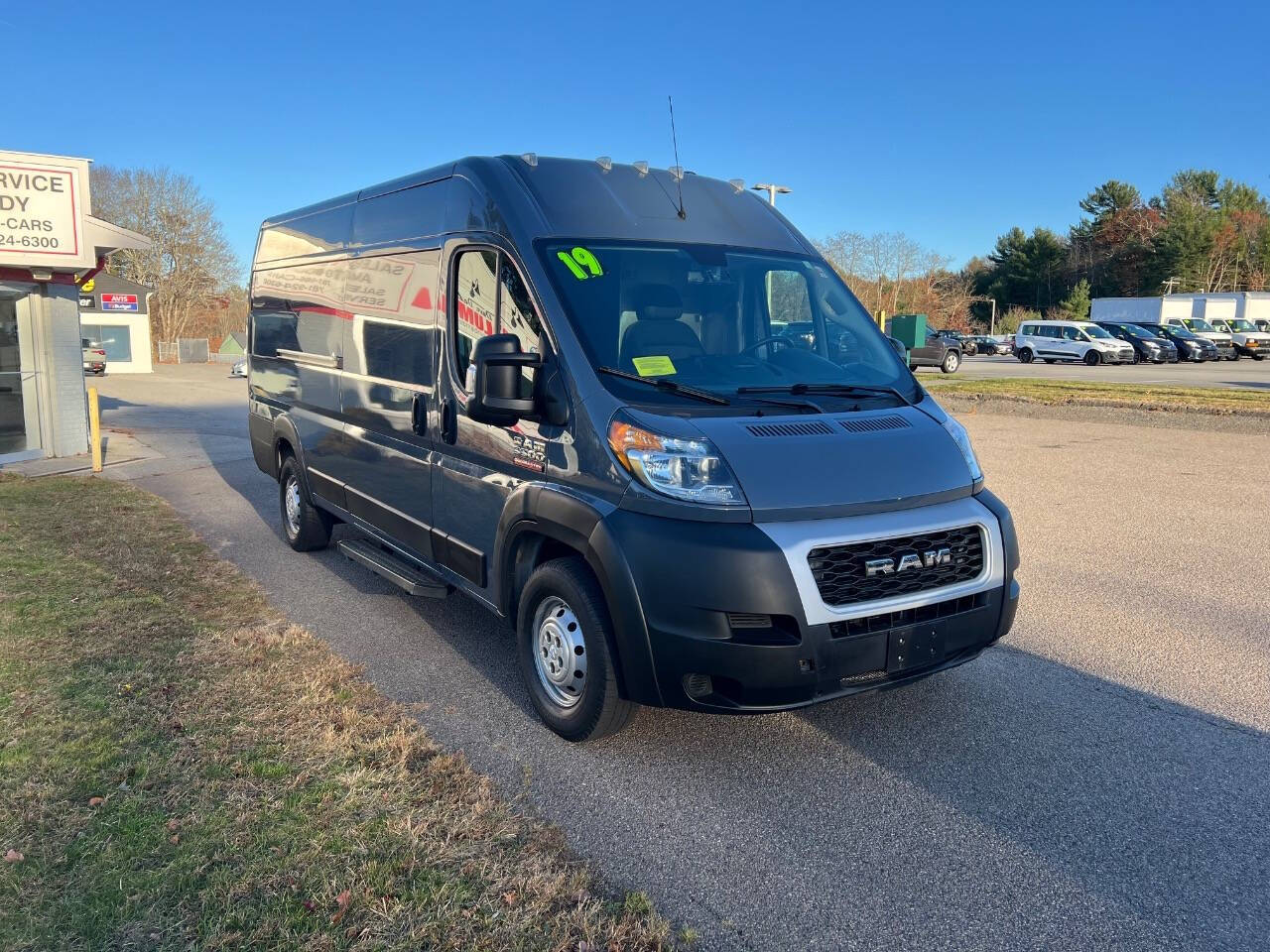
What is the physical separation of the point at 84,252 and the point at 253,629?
9.52 metres

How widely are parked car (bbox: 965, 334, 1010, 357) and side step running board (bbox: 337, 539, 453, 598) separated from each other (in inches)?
2093

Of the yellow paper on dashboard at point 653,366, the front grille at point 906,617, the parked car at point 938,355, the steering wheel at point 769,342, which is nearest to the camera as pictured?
the front grille at point 906,617

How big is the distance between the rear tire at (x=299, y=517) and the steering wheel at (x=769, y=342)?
426 centimetres

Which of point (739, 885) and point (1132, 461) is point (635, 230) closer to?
point (739, 885)

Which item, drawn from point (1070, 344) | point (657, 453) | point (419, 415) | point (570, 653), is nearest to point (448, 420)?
point (419, 415)

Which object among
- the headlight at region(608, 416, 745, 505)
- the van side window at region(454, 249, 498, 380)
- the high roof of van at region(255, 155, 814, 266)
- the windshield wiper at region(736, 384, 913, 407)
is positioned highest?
the high roof of van at region(255, 155, 814, 266)

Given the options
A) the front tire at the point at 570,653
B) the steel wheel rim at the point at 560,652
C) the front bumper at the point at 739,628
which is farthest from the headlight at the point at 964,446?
the steel wheel rim at the point at 560,652

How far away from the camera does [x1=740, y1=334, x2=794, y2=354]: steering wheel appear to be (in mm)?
4602

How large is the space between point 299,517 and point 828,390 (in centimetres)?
510

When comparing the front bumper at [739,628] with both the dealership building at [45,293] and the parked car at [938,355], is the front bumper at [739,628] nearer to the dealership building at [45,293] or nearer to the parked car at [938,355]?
the dealership building at [45,293]

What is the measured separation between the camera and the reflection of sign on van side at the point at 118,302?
45969 mm

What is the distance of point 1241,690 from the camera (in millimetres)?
4840

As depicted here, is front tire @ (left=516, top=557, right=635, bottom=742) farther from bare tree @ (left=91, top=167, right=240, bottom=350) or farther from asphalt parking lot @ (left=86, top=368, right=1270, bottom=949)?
bare tree @ (left=91, top=167, right=240, bottom=350)

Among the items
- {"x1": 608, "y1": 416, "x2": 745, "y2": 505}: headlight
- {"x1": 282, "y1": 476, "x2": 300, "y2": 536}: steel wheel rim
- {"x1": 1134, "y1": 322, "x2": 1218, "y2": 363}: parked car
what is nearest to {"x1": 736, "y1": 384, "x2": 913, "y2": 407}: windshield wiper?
{"x1": 608, "y1": 416, "x2": 745, "y2": 505}: headlight
